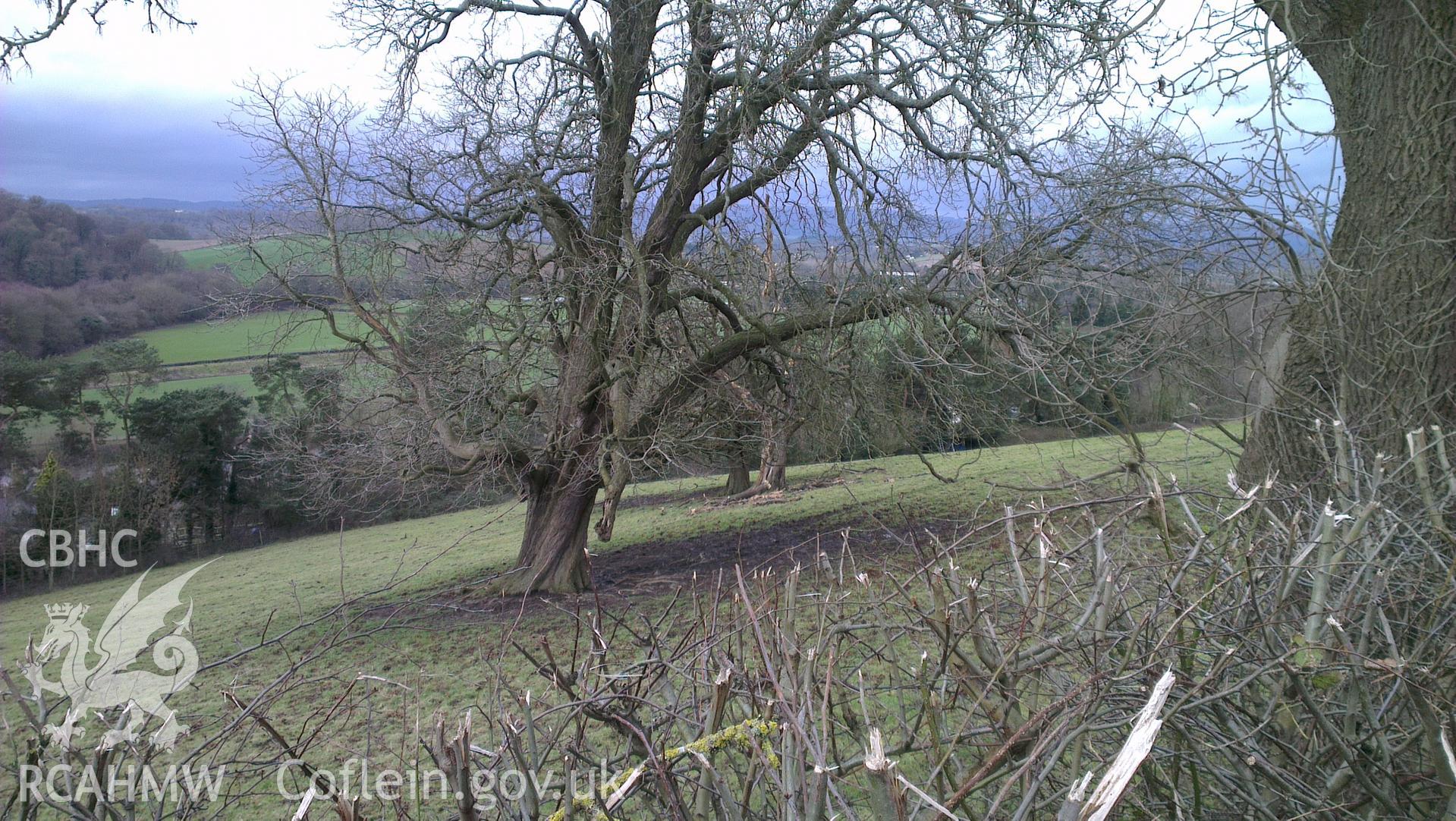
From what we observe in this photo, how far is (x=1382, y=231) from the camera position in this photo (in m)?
4.89

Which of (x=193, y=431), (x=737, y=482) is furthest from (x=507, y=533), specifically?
(x=193, y=431)

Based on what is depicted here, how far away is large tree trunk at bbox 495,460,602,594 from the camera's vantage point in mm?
10195

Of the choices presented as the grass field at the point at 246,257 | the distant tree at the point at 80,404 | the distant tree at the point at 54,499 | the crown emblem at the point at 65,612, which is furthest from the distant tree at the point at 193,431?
the crown emblem at the point at 65,612

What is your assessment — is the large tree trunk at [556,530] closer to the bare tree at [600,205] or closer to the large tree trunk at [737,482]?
the bare tree at [600,205]

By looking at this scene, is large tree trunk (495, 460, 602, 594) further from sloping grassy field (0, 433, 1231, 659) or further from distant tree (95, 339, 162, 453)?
distant tree (95, 339, 162, 453)

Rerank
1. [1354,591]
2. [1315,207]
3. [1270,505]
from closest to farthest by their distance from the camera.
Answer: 1. [1354,591]
2. [1270,505]
3. [1315,207]

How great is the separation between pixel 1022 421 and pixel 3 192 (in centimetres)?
1712

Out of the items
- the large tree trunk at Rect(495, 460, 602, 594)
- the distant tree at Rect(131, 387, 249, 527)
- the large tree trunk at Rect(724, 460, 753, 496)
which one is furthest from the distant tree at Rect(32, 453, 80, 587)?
the large tree trunk at Rect(724, 460, 753, 496)

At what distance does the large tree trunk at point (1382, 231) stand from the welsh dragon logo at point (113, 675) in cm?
472

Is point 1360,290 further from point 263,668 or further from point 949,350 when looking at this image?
point 263,668

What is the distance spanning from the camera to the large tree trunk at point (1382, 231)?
4.38 meters

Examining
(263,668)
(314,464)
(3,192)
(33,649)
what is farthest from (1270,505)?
(3,192)

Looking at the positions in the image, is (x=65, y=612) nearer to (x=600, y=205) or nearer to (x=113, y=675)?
(x=113, y=675)

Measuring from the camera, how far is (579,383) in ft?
31.4
